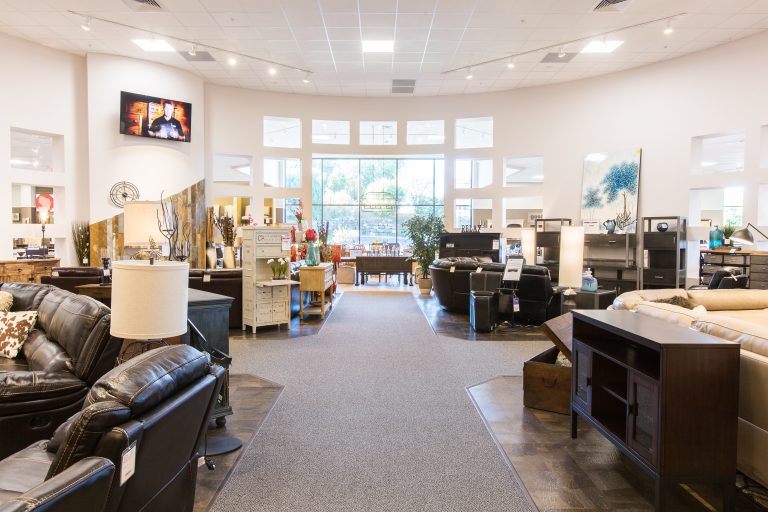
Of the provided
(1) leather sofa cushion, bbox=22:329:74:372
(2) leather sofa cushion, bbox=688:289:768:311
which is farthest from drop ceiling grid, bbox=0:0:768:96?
(1) leather sofa cushion, bbox=22:329:74:372

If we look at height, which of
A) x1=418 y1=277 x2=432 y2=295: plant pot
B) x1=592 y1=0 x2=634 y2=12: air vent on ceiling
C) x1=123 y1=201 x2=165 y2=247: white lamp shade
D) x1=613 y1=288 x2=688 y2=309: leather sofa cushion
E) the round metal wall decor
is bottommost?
x1=418 y1=277 x2=432 y2=295: plant pot

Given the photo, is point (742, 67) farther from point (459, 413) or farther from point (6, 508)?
point (6, 508)

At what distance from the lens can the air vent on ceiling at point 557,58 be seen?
948 centimetres

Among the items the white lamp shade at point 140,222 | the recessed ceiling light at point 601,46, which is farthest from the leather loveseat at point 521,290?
the white lamp shade at point 140,222

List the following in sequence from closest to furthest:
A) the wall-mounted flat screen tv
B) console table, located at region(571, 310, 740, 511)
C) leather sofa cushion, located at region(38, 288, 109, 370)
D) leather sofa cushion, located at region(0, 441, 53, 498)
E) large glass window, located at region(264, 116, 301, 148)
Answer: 1. leather sofa cushion, located at region(0, 441, 53, 498)
2. console table, located at region(571, 310, 740, 511)
3. leather sofa cushion, located at region(38, 288, 109, 370)
4. the wall-mounted flat screen tv
5. large glass window, located at region(264, 116, 301, 148)

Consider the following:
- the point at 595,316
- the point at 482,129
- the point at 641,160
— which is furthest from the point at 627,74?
the point at 595,316

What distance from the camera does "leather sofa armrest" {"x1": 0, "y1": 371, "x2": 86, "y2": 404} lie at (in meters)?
2.97

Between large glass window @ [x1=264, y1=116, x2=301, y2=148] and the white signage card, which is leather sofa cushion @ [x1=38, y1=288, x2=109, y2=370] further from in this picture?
large glass window @ [x1=264, y1=116, x2=301, y2=148]

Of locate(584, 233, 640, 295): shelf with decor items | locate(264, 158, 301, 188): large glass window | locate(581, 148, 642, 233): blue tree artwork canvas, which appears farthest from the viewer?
locate(264, 158, 301, 188): large glass window

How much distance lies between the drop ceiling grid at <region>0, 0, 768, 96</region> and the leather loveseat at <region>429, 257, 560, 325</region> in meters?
4.16

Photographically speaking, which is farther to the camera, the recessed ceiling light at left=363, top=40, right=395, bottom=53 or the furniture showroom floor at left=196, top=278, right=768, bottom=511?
the recessed ceiling light at left=363, top=40, right=395, bottom=53

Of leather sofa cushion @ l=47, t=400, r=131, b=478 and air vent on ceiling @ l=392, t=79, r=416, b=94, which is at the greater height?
air vent on ceiling @ l=392, t=79, r=416, b=94

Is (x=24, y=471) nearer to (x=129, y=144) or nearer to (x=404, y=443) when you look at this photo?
(x=404, y=443)

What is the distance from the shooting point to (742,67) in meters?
8.54
